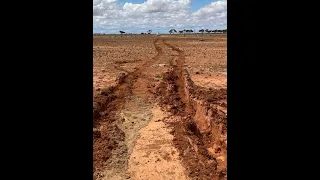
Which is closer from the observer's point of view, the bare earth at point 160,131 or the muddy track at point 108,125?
the bare earth at point 160,131

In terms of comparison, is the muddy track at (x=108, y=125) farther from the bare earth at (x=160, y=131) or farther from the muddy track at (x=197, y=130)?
the muddy track at (x=197, y=130)

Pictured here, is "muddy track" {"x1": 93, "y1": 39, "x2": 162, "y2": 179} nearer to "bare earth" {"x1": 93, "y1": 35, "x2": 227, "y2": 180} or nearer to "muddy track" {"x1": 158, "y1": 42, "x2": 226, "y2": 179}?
"bare earth" {"x1": 93, "y1": 35, "x2": 227, "y2": 180}

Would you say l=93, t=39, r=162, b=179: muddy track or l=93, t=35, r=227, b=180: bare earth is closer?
l=93, t=35, r=227, b=180: bare earth

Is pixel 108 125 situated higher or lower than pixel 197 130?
higher

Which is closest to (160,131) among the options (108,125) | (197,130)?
(197,130)

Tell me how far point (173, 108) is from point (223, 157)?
3.46m

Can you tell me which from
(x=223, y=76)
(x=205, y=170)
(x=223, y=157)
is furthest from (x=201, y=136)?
(x=223, y=76)

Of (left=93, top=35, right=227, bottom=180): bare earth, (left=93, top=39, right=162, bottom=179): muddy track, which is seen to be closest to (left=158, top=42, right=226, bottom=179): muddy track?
(left=93, top=35, right=227, bottom=180): bare earth

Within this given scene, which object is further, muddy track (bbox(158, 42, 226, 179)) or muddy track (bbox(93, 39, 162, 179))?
muddy track (bbox(93, 39, 162, 179))

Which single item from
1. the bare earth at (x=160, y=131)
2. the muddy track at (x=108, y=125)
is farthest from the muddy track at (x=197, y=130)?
the muddy track at (x=108, y=125)

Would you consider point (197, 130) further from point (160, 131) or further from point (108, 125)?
point (108, 125)
